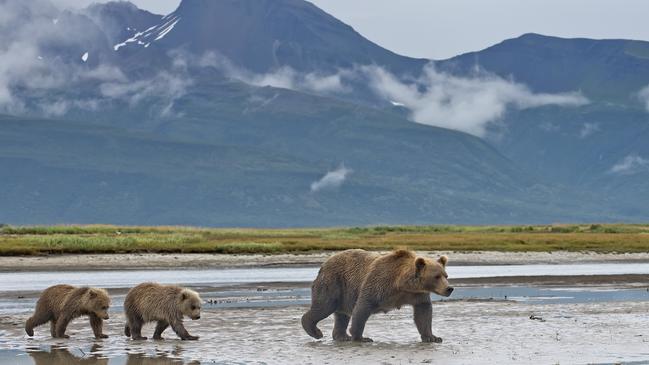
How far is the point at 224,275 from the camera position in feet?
150

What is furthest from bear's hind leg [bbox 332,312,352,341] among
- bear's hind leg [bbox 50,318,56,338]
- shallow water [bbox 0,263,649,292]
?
shallow water [bbox 0,263,649,292]

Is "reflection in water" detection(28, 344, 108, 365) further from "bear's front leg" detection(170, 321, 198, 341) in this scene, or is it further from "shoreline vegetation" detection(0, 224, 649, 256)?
"shoreline vegetation" detection(0, 224, 649, 256)

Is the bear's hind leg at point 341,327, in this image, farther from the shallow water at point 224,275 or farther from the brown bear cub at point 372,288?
the shallow water at point 224,275

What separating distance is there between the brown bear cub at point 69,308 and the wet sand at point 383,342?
301 millimetres

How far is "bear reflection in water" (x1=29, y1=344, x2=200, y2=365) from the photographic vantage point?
62.4 ft

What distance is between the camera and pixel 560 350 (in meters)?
19.8

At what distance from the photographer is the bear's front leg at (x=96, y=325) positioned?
22422mm

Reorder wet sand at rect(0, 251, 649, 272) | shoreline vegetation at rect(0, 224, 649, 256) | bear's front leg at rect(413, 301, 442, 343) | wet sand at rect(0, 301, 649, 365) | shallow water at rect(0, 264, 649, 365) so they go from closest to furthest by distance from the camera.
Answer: wet sand at rect(0, 301, 649, 365), shallow water at rect(0, 264, 649, 365), bear's front leg at rect(413, 301, 442, 343), wet sand at rect(0, 251, 649, 272), shoreline vegetation at rect(0, 224, 649, 256)

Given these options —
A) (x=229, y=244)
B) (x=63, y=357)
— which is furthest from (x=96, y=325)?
(x=229, y=244)

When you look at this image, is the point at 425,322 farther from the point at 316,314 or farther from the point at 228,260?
the point at 228,260

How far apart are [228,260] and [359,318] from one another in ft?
112

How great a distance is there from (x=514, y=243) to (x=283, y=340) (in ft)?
167

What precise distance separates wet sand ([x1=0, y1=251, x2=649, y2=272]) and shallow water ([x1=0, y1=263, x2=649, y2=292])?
6.68 ft

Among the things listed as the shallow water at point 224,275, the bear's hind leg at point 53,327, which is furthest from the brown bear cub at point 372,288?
the shallow water at point 224,275
